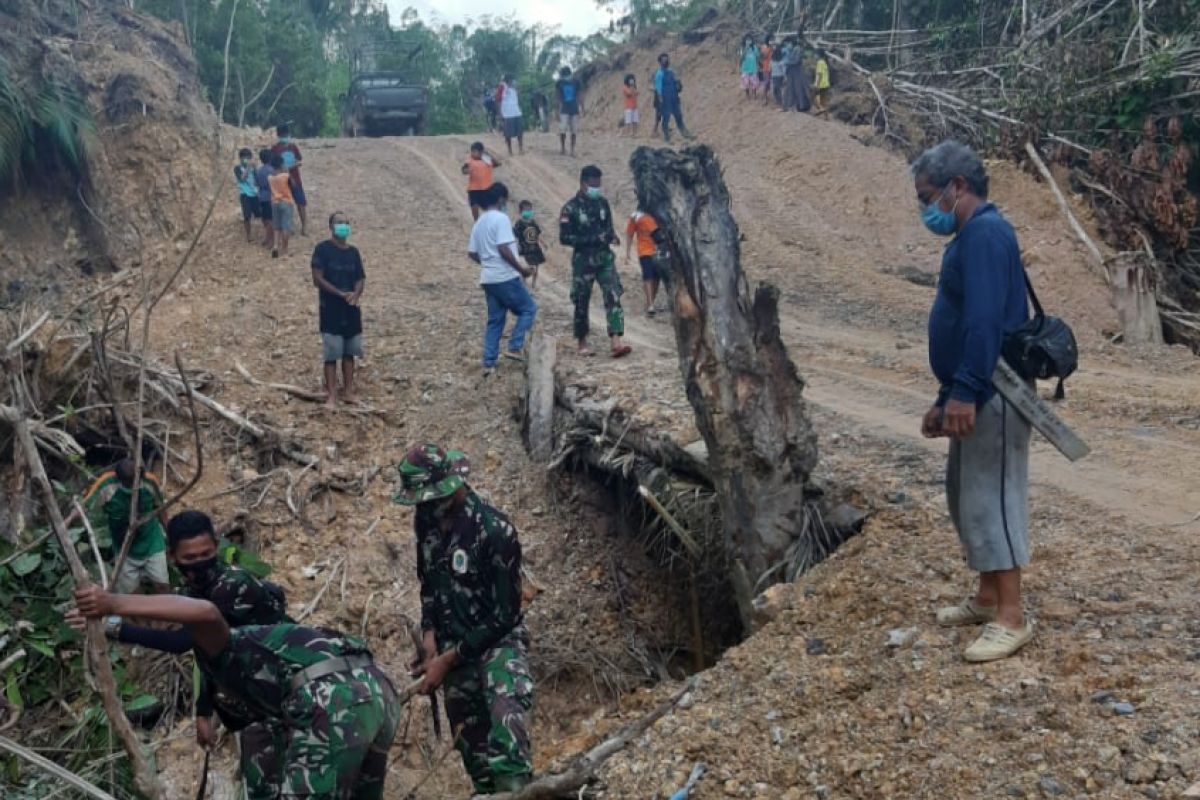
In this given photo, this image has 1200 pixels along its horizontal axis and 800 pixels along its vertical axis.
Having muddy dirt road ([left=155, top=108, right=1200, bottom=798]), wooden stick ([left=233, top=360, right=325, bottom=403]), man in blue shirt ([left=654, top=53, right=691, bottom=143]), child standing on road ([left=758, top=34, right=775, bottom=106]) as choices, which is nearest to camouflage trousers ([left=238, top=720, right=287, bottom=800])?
muddy dirt road ([left=155, top=108, right=1200, bottom=798])

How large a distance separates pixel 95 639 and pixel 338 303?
18.6 ft

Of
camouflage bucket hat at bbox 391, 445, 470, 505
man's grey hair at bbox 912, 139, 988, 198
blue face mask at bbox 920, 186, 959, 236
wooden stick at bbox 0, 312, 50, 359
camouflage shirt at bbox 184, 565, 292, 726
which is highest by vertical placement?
man's grey hair at bbox 912, 139, 988, 198

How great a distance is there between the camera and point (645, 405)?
704 cm

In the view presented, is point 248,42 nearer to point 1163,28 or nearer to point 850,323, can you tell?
point 850,323

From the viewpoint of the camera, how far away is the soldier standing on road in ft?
11.4

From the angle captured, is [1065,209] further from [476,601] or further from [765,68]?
[476,601]

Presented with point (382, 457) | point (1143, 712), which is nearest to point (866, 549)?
point (1143, 712)

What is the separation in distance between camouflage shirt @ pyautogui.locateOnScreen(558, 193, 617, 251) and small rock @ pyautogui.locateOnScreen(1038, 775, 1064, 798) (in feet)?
19.6

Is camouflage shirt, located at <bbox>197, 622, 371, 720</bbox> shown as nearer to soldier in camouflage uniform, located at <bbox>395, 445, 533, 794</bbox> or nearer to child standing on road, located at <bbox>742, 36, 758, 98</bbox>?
soldier in camouflage uniform, located at <bbox>395, 445, 533, 794</bbox>

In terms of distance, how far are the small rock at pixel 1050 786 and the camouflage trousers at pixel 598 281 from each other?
586 cm

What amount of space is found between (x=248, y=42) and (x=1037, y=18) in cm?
1302

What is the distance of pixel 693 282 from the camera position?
5160 millimetres

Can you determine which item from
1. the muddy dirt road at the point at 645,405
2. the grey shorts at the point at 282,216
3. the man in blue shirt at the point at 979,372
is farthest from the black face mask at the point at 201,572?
the grey shorts at the point at 282,216

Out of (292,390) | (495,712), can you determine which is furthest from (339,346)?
(495,712)
